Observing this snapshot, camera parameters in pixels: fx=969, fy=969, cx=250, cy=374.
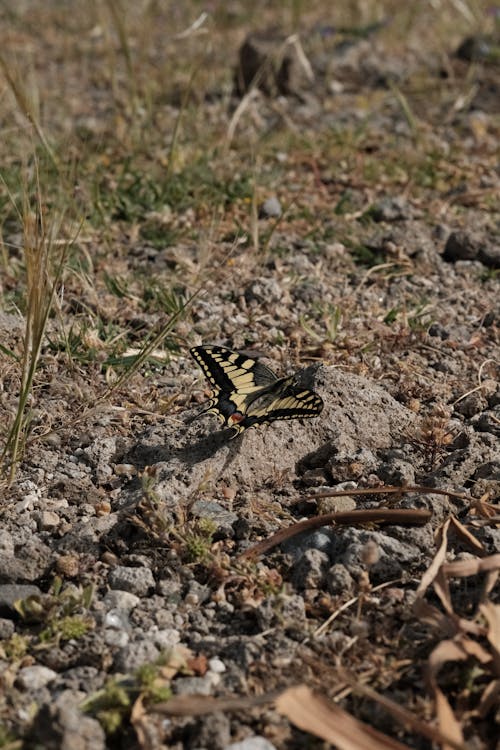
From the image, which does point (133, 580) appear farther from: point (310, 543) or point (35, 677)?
point (310, 543)

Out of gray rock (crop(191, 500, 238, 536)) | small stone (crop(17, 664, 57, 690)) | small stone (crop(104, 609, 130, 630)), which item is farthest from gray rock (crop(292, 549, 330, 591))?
small stone (crop(17, 664, 57, 690))

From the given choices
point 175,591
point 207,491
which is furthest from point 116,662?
point 207,491

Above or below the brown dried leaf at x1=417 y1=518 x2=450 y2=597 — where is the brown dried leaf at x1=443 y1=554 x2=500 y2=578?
above

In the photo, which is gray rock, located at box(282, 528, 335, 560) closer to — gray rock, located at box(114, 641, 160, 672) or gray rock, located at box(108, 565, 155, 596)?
→ gray rock, located at box(108, 565, 155, 596)

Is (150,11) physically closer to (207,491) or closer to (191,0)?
A: (191,0)

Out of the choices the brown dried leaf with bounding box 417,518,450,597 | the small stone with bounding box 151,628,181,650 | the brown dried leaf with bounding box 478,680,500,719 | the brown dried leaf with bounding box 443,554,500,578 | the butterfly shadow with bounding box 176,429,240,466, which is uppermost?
the brown dried leaf with bounding box 443,554,500,578

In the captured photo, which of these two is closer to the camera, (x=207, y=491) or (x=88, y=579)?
(x=88, y=579)

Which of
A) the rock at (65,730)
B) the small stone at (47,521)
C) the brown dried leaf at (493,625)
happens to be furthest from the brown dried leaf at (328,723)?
the small stone at (47,521)
